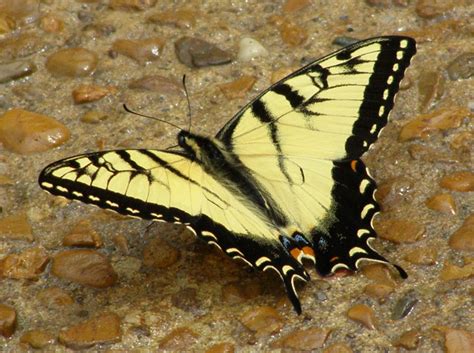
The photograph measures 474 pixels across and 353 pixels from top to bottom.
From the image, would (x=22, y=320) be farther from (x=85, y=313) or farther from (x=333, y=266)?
(x=333, y=266)

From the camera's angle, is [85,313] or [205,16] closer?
[85,313]

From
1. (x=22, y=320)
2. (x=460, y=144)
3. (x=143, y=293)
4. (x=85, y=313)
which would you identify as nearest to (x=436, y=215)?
(x=460, y=144)

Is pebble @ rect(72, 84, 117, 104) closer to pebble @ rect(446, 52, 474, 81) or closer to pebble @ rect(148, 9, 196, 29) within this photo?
pebble @ rect(148, 9, 196, 29)

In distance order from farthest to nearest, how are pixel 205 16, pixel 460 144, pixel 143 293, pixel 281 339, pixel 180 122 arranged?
pixel 205 16 → pixel 180 122 → pixel 460 144 → pixel 143 293 → pixel 281 339

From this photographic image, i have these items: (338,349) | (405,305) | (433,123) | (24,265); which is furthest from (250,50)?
(338,349)

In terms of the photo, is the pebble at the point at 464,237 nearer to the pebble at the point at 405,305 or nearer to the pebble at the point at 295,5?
the pebble at the point at 405,305

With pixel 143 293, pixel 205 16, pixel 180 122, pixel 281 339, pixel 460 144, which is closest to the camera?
pixel 281 339
